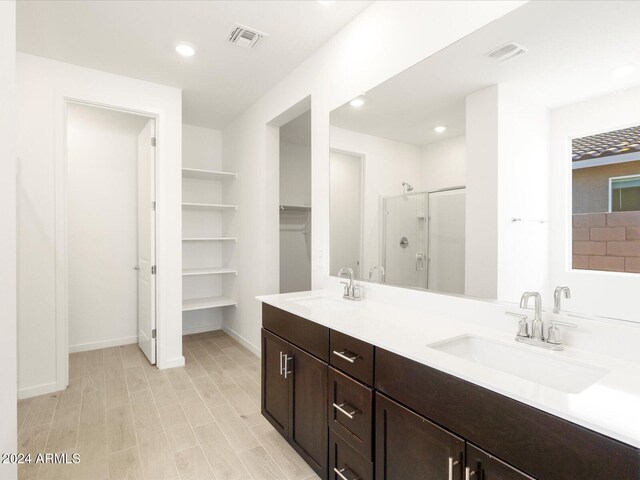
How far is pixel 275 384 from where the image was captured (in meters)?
2.02

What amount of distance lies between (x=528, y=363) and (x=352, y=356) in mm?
661

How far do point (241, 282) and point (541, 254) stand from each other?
3.18 meters

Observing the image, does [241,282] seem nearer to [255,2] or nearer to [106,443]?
[106,443]

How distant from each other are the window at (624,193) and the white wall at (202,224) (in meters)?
3.79

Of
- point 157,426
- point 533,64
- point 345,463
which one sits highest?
point 533,64

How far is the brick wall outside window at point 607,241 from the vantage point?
1.11 m

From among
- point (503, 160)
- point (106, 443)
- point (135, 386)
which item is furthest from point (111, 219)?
point (503, 160)

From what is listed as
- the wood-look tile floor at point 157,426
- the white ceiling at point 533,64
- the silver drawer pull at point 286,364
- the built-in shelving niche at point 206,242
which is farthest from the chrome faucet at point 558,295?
the built-in shelving niche at point 206,242

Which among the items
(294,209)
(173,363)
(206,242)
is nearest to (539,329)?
(173,363)

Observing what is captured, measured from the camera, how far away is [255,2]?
81.8 inches

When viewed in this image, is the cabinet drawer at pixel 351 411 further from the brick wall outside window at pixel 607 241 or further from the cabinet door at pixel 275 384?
the brick wall outside window at pixel 607 241

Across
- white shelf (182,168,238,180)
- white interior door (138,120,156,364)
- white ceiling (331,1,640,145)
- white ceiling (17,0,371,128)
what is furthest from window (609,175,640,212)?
white shelf (182,168,238,180)

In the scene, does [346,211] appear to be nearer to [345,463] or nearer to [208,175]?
[345,463]

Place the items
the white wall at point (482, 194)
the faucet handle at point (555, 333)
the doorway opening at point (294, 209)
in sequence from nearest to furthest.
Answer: the faucet handle at point (555, 333) → the white wall at point (482, 194) → the doorway opening at point (294, 209)
